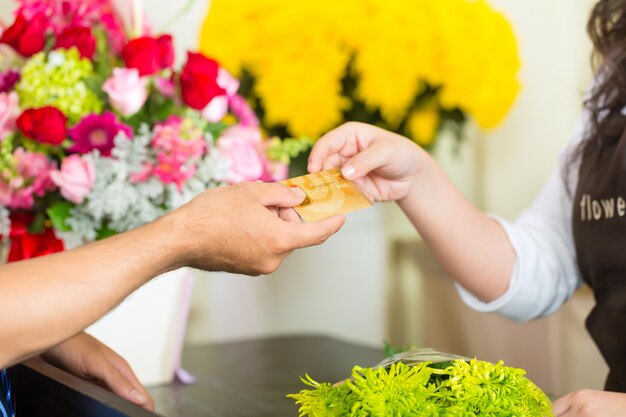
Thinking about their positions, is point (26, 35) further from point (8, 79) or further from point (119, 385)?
point (119, 385)

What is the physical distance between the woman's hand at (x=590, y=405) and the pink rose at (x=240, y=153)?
62cm

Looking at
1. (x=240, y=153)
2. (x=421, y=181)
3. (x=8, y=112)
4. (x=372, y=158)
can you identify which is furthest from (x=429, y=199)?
(x=8, y=112)

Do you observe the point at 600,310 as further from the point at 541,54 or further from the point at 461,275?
the point at 541,54

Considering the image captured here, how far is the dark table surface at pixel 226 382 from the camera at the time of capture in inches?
33.9

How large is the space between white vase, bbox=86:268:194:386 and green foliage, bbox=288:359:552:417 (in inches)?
28.2

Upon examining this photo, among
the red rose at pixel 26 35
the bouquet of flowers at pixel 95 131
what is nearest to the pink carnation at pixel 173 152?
the bouquet of flowers at pixel 95 131

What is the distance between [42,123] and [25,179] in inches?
3.9

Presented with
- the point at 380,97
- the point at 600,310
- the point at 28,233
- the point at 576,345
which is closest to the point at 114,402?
the point at 28,233

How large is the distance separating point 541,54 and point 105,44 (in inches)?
55.2

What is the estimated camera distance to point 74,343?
41.1 inches

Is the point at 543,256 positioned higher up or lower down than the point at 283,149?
lower down

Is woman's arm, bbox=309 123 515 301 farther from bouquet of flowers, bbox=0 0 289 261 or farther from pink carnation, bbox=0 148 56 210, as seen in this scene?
pink carnation, bbox=0 148 56 210

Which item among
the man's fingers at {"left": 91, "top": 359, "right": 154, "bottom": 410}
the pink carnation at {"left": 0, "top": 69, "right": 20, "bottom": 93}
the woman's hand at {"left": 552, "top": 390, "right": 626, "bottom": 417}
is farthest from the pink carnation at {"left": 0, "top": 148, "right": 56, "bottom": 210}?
the woman's hand at {"left": 552, "top": 390, "right": 626, "bottom": 417}

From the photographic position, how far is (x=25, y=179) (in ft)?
4.10
